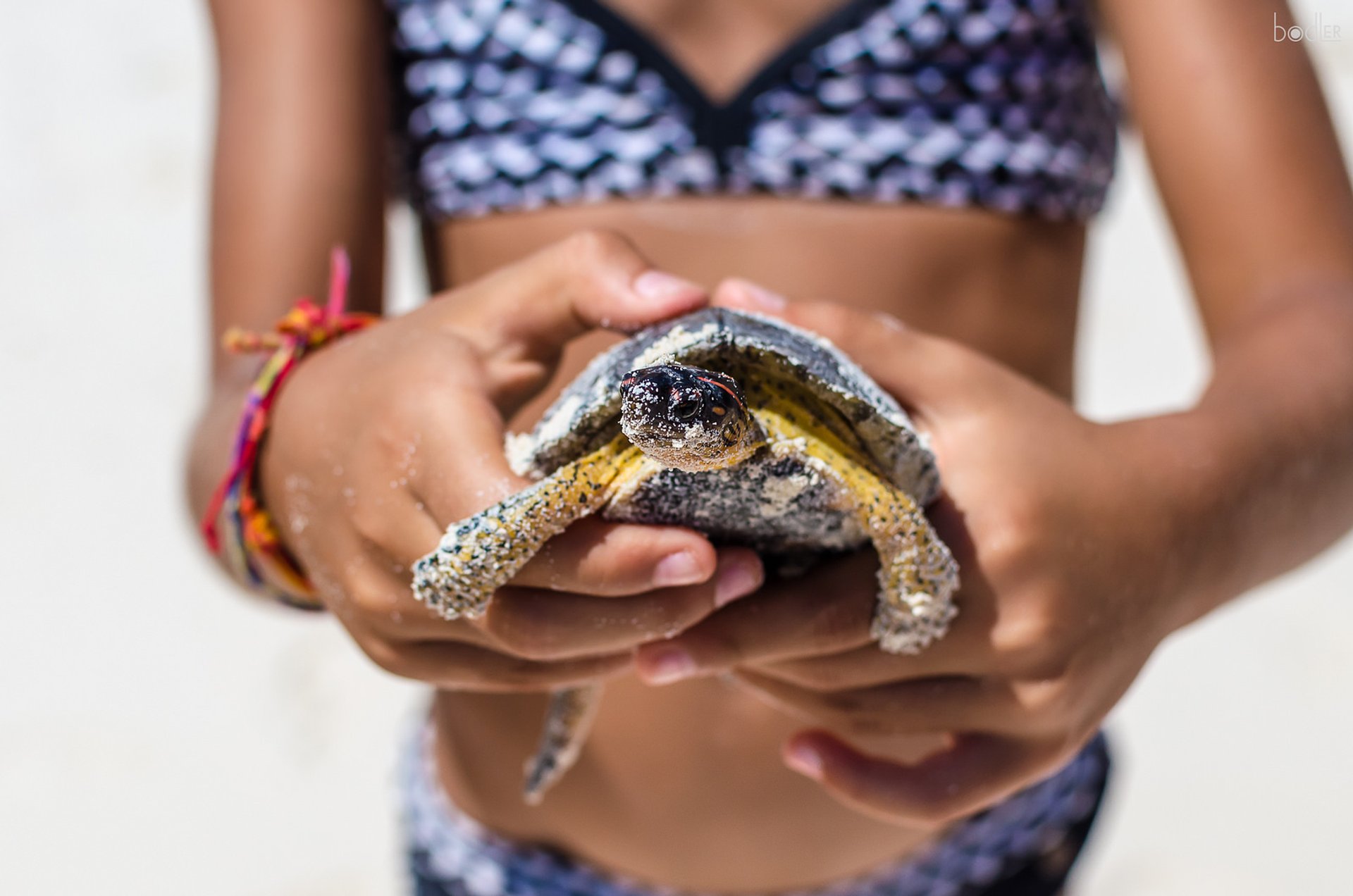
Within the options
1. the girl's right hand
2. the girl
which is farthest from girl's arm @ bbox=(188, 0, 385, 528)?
the girl's right hand

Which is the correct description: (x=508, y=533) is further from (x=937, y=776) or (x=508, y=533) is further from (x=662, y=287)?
(x=937, y=776)

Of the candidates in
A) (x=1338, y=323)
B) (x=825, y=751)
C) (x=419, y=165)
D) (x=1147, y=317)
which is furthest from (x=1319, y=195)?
(x=1147, y=317)

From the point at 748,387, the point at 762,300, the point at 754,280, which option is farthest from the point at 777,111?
the point at 748,387

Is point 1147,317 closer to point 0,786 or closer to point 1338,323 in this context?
point 1338,323

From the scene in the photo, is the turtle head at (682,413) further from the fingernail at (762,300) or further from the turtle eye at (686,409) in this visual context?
the fingernail at (762,300)

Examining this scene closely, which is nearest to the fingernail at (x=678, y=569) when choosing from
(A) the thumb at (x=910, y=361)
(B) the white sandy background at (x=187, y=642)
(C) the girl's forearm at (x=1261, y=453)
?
(A) the thumb at (x=910, y=361)

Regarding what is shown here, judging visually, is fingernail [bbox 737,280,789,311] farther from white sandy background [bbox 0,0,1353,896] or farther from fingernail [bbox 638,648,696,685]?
white sandy background [bbox 0,0,1353,896]
